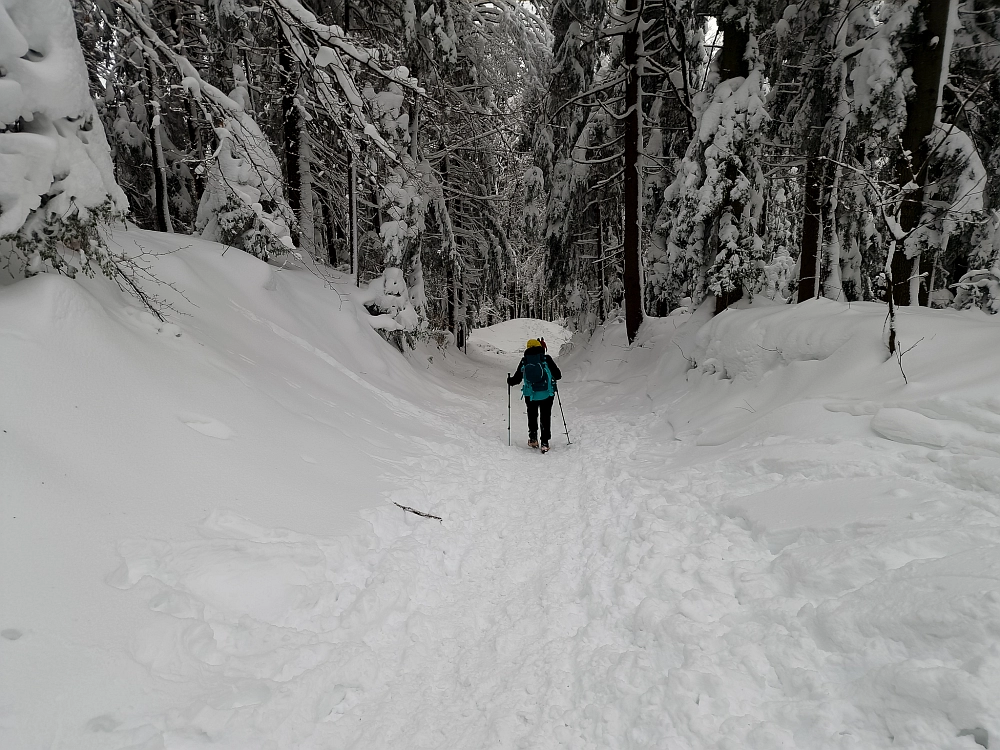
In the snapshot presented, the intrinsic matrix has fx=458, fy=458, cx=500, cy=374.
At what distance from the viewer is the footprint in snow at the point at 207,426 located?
366 centimetres

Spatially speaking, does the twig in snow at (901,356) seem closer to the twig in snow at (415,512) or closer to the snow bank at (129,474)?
the twig in snow at (415,512)

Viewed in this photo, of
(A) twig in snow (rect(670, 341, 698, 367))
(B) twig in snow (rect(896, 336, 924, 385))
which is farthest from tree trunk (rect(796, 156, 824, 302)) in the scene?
(B) twig in snow (rect(896, 336, 924, 385))

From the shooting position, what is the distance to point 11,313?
318cm

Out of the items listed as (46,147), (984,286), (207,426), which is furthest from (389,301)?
(984,286)

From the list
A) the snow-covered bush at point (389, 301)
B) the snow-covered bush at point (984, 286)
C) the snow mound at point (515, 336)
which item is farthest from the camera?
the snow mound at point (515, 336)

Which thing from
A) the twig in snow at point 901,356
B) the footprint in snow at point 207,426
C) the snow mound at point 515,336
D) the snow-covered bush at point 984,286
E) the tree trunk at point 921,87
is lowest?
the snow mound at point 515,336

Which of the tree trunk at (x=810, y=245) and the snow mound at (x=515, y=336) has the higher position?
the tree trunk at (x=810, y=245)

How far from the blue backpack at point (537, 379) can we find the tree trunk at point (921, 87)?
16.9 feet

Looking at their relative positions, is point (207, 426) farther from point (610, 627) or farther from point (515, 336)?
point (515, 336)

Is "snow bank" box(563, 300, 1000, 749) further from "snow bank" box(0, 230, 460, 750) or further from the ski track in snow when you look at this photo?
"snow bank" box(0, 230, 460, 750)

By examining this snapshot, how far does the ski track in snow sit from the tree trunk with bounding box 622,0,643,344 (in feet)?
25.3

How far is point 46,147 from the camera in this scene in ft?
10.6

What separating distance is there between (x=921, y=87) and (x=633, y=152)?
16.3 feet

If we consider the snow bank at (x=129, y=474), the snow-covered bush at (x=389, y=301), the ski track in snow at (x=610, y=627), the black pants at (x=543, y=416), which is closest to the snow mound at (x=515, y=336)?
the snow-covered bush at (x=389, y=301)
